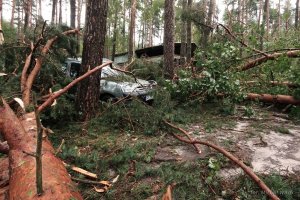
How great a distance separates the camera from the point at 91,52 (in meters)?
6.21

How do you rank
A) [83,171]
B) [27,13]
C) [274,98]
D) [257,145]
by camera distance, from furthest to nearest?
[27,13] < [274,98] < [257,145] < [83,171]

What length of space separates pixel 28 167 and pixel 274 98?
5.23 m

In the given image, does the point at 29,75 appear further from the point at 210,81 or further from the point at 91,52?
the point at 210,81

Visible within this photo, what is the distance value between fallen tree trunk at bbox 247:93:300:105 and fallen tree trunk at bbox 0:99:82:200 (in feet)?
15.1

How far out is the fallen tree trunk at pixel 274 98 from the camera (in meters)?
6.14

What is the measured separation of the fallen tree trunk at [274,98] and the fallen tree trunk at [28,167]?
15.1 feet

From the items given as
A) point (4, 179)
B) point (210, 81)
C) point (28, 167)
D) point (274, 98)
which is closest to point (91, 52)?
point (210, 81)

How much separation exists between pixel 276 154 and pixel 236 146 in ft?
1.87

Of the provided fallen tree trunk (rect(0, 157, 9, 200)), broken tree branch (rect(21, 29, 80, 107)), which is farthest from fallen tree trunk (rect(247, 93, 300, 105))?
fallen tree trunk (rect(0, 157, 9, 200))

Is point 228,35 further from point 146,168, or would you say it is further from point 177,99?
point 146,168

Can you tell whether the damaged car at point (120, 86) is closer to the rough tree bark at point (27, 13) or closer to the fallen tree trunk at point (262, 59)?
the rough tree bark at point (27, 13)

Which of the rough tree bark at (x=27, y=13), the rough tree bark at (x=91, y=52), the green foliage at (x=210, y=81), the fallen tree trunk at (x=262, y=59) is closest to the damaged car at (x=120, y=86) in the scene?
the rough tree bark at (x=91, y=52)

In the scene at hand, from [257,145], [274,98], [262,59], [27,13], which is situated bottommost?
[257,145]

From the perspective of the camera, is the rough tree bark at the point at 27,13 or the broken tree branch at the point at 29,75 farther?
the rough tree bark at the point at 27,13
